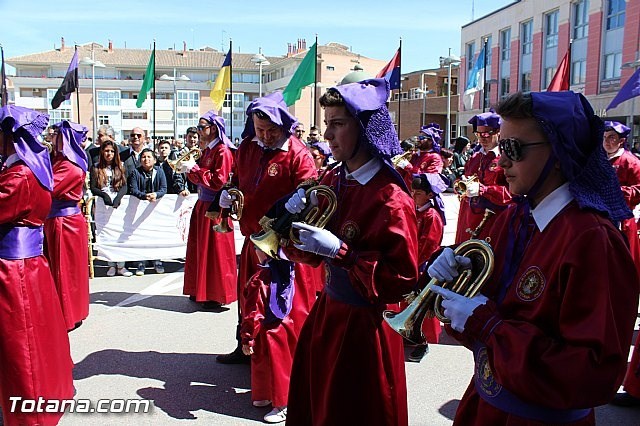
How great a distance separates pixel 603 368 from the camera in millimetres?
1626

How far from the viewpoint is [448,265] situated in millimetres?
1958

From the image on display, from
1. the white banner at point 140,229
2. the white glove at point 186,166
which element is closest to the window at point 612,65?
the white banner at point 140,229

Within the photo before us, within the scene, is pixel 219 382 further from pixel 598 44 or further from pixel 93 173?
pixel 598 44

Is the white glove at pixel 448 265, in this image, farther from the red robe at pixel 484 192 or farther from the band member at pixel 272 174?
the red robe at pixel 484 192

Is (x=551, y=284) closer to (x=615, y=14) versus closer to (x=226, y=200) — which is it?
(x=226, y=200)

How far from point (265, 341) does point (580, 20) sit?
32.8 m

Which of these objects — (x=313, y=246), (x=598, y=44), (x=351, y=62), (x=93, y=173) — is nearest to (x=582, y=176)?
(x=313, y=246)

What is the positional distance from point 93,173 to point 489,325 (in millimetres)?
7780

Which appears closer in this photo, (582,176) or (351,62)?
(582,176)

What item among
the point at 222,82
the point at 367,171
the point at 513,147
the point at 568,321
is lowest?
the point at 568,321

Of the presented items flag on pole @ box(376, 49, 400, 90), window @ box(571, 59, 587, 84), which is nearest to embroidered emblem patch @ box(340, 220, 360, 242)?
flag on pole @ box(376, 49, 400, 90)

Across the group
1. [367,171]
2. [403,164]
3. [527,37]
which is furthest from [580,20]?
[367,171]

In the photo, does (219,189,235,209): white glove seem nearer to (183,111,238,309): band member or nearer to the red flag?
(183,111,238,309): band member

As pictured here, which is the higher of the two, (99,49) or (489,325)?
(99,49)
